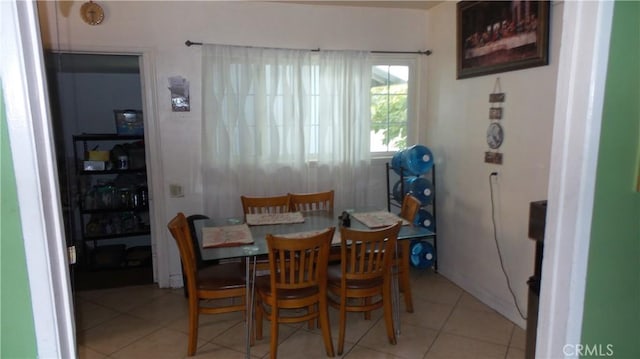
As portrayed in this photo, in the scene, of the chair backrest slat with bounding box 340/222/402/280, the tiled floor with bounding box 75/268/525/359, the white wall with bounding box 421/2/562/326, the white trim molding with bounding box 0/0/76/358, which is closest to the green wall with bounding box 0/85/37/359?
the white trim molding with bounding box 0/0/76/358

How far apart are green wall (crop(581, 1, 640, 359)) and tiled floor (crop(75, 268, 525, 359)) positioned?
5.60ft

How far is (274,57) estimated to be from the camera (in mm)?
3602

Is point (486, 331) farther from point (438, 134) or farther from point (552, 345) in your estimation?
point (552, 345)

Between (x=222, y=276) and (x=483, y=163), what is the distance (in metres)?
2.10

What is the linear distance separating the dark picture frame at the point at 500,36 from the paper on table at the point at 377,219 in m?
1.28

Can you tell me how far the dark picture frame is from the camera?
104 inches

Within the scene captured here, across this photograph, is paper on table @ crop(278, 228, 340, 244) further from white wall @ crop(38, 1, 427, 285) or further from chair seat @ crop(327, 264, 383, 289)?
white wall @ crop(38, 1, 427, 285)

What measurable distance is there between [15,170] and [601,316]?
1324 mm

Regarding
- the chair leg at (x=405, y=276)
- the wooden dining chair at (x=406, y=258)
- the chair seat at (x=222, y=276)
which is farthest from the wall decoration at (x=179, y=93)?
the chair leg at (x=405, y=276)

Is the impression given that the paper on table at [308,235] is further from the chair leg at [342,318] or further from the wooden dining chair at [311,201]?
the wooden dining chair at [311,201]

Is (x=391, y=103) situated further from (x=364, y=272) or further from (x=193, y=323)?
(x=193, y=323)

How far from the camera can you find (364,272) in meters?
2.58

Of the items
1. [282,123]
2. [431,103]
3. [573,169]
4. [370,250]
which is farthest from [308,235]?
[431,103]

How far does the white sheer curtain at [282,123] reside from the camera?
3529 mm
